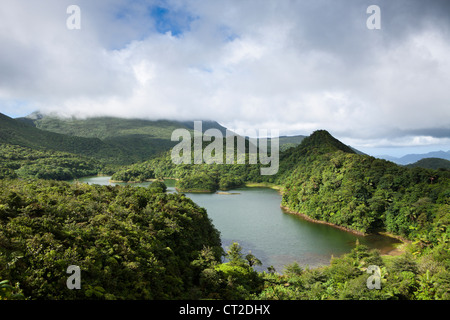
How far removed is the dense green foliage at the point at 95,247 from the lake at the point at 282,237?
9.49m

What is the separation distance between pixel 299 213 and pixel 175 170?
71.5 meters

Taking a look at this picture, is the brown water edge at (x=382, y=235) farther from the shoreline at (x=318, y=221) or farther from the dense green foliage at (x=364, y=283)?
the dense green foliage at (x=364, y=283)

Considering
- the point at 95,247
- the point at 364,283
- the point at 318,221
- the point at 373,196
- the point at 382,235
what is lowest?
the point at 382,235

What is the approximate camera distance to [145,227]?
18797 mm

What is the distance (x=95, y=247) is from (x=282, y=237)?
25992 millimetres

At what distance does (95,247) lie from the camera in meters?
13.5

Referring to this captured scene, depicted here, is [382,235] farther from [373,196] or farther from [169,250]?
[169,250]

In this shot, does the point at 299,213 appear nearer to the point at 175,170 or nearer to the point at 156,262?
the point at 156,262

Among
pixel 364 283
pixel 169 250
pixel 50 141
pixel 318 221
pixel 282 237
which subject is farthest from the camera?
pixel 50 141

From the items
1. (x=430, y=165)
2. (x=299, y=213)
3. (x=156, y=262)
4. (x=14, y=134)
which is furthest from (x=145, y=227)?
(x=430, y=165)

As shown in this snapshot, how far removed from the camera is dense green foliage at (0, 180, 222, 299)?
1044 cm

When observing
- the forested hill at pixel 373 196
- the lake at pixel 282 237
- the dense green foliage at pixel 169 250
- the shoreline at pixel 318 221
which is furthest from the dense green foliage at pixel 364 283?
the shoreline at pixel 318 221

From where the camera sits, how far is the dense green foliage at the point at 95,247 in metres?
10.4

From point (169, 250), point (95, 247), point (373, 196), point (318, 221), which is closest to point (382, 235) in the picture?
point (373, 196)
